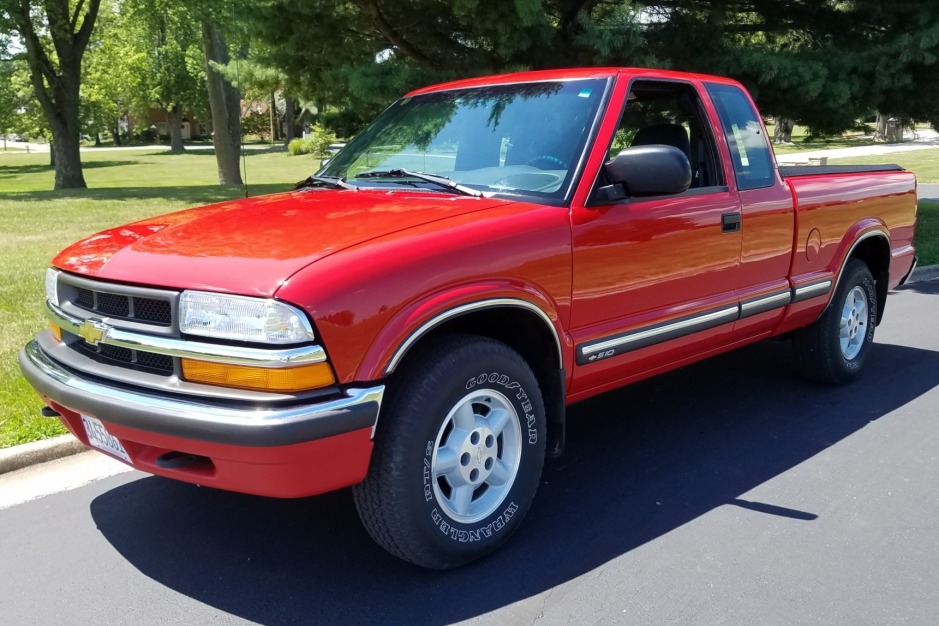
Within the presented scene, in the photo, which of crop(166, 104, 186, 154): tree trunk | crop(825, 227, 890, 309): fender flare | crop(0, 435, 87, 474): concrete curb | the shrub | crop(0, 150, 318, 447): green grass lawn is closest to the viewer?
crop(0, 435, 87, 474): concrete curb

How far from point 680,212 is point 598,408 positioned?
66.3 inches

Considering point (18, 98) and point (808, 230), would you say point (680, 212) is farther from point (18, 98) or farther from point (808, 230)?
point (18, 98)

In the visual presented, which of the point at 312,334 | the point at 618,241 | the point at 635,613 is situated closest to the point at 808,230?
the point at 618,241

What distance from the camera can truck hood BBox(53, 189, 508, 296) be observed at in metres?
2.97

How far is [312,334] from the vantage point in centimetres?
284

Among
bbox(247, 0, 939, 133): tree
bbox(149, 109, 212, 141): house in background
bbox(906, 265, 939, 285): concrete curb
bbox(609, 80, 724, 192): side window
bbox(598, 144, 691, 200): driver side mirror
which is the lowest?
bbox(906, 265, 939, 285): concrete curb

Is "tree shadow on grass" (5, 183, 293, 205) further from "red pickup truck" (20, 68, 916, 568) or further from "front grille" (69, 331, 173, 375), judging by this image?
"front grille" (69, 331, 173, 375)

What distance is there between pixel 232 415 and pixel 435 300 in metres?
0.83

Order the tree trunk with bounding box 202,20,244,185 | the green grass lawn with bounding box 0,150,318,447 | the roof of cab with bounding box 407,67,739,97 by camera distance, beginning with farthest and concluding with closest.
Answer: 1. the tree trunk with bounding box 202,20,244,185
2. the green grass lawn with bounding box 0,150,318,447
3. the roof of cab with bounding box 407,67,739,97

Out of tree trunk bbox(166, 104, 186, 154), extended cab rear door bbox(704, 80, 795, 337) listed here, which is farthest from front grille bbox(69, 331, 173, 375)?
tree trunk bbox(166, 104, 186, 154)

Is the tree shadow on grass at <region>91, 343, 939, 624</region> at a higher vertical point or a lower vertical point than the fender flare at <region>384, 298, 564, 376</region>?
lower

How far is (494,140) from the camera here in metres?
4.20

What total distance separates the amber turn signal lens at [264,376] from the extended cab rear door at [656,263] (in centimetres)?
131

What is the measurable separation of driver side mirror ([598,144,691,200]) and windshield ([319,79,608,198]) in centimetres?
21
